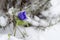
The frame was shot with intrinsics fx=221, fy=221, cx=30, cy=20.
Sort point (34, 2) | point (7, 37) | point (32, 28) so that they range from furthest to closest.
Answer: point (34, 2) → point (32, 28) → point (7, 37)

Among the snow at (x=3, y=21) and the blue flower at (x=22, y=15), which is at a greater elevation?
the blue flower at (x=22, y=15)

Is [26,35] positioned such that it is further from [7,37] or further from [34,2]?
[34,2]

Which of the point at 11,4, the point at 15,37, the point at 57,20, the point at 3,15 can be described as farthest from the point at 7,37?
the point at 57,20

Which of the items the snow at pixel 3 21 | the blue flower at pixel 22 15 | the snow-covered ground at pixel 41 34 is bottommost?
the snow-covered ground at pixel 41 34

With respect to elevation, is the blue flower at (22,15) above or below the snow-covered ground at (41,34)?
above

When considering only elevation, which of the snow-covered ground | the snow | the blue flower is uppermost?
the blue flower

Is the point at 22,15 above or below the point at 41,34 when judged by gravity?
above

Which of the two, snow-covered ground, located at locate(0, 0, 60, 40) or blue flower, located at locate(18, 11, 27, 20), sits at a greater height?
blue flower, located at locate(18, 11, 27, 20)

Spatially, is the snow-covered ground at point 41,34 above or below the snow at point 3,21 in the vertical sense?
below

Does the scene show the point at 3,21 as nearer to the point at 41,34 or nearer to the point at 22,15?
the point at 22,15

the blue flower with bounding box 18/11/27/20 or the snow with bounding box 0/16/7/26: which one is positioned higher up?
the blue flower with bounding box 18/11/27/20

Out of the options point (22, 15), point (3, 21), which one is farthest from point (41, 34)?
point (3, 21)
